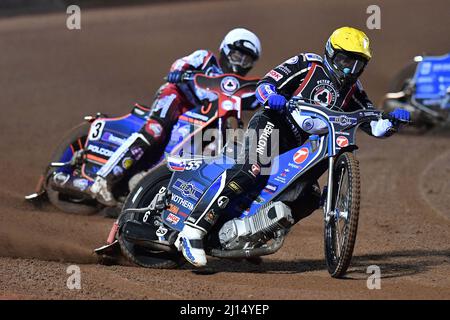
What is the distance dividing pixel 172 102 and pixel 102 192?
129 cm

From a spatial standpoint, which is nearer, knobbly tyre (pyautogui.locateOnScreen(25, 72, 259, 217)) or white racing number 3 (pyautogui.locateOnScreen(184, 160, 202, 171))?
white racing number 3 (pyautogui.locateOnScreen(184, 160, 202, 171))

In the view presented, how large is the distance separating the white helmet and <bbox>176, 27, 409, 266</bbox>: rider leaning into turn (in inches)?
85.7

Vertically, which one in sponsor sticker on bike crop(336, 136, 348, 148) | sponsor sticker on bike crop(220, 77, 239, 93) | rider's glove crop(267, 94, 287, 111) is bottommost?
sponsor sticker on bike crop(336, 136, 348, 148)

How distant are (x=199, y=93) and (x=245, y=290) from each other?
3.56m

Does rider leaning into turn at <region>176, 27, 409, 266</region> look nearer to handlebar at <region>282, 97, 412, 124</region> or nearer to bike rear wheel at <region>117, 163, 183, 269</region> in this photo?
handlebar at <region>282, 97, 412, 124</region>

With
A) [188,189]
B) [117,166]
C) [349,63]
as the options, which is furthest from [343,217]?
[117,166]

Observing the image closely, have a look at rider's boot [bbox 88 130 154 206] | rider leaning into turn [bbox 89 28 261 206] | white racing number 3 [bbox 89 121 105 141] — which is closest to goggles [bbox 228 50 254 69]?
rider leaning into turn [bbox 89 28 261 206]

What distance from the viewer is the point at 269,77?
787 cm

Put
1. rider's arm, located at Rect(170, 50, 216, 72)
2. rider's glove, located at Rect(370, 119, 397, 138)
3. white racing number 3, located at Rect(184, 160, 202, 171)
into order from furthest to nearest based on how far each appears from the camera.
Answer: rider's arm, located at Rect(170, 50, 216, 72)
white racing number 3, located at Rect(184, 160, 202, 171)
rider's glove, located at Rect(370, 119, 397, 138)

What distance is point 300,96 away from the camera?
7.89 meters

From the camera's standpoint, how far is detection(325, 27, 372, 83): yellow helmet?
7.62 m

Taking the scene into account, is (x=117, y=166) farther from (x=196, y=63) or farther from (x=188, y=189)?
(x=188, y=189)
